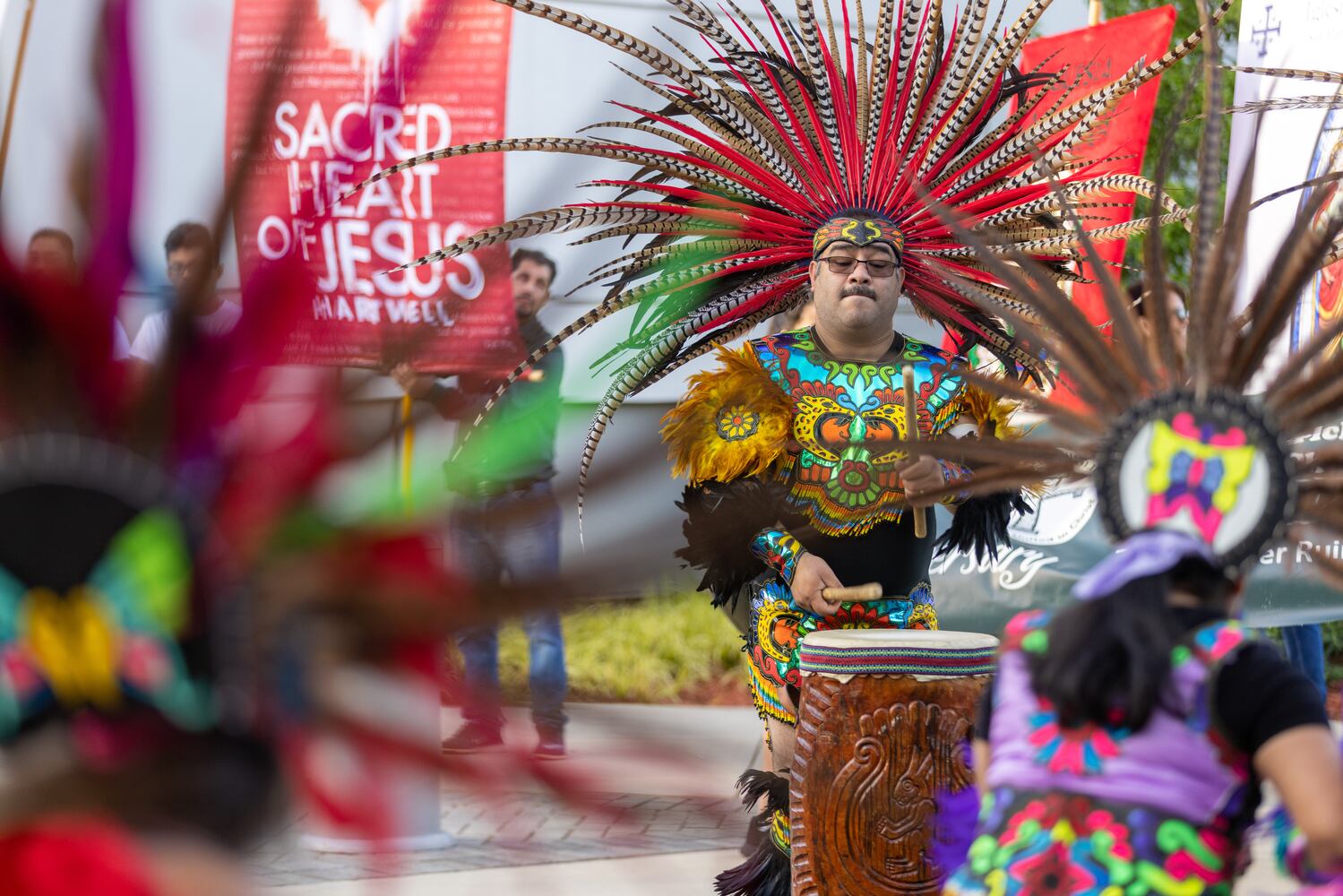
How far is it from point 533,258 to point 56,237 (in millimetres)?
232

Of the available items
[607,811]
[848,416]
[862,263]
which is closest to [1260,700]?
[607,811]

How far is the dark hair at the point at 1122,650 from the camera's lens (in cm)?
204

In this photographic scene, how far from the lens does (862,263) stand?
4148 millimetres

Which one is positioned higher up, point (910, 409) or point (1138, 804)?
point (910, 409)

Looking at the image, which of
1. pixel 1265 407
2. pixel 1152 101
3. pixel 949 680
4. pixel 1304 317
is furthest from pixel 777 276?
pixel 1152 101

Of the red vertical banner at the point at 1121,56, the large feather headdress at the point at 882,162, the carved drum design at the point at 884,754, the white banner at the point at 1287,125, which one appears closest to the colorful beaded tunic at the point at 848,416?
the large feather headdress at the point at 882,162

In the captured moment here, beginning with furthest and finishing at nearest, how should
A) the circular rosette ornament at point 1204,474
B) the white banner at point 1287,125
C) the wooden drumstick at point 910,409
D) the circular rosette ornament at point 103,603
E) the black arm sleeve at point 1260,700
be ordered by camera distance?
the white banner at point 1287,125 → the wooden drumstick at point 910,409 → the circular rosette ornament at point 1204,474 → the black arm sleeve at point 1260,700 → the circular rosette ornament at point 103,603

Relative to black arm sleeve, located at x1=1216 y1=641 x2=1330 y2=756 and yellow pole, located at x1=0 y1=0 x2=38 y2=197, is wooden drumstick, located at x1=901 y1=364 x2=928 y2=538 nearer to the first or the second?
black arm sleeve, located at x1=1216 y1=641 x2=1330 y2=756

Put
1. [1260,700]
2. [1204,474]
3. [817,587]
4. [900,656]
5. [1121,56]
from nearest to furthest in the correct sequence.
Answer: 1. [1260,700]
2. [1204,474]
3. [900,656]
4. [817,587]
5. [1121,56]

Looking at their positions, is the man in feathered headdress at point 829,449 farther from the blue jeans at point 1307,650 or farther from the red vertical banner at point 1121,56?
the blue jeans at point 1307,650

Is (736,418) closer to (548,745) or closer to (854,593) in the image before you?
(854,593)

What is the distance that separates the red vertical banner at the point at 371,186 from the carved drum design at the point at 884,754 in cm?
290

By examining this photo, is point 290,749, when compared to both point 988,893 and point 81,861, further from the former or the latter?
point 988,893

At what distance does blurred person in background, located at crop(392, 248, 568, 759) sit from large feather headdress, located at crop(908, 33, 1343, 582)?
1468 millimetres
